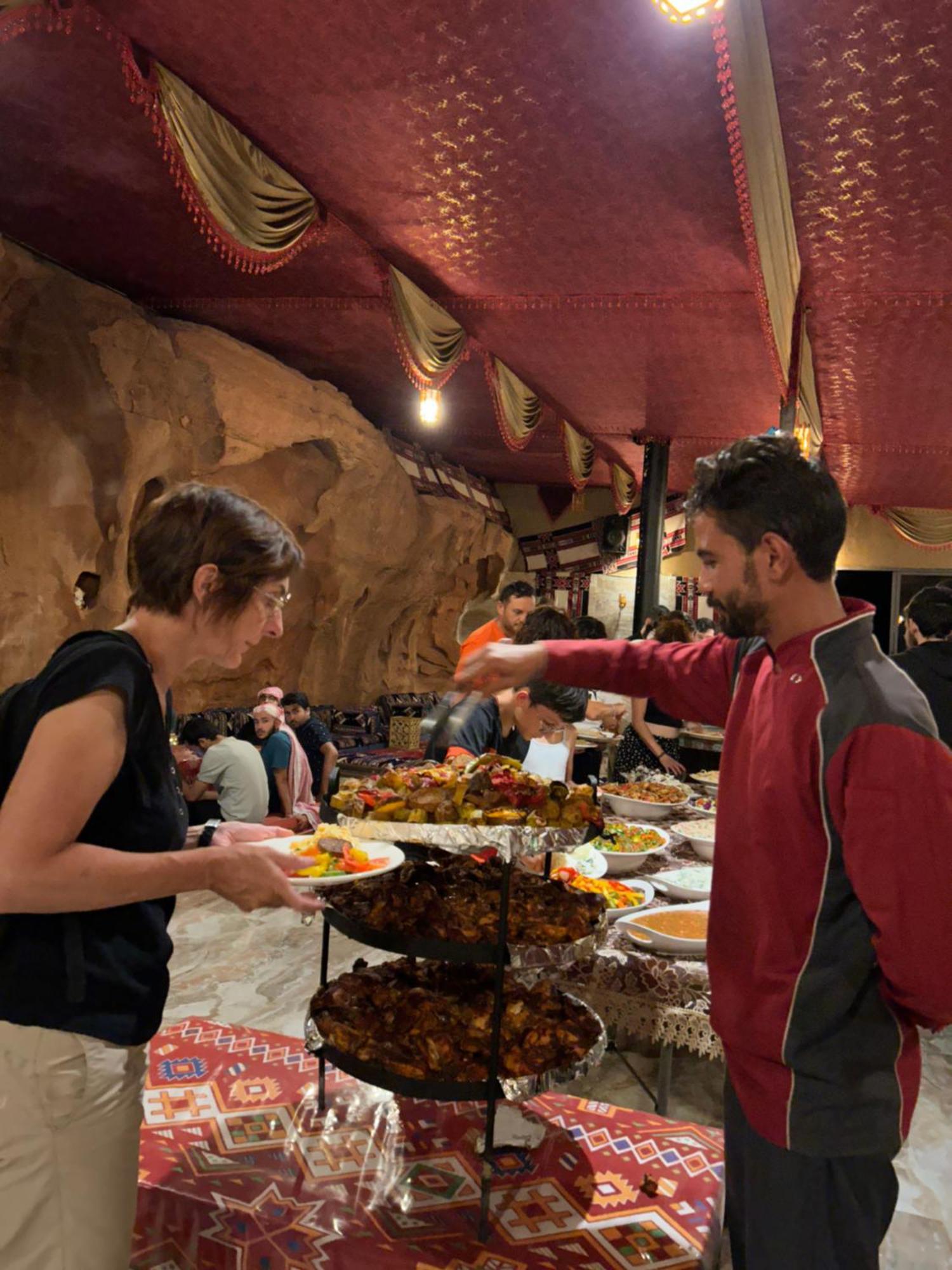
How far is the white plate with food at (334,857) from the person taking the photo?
1648mm

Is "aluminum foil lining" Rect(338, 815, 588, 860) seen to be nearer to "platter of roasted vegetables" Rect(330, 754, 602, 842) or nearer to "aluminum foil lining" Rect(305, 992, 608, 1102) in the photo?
"platter of roasted vegetables" Rect(330, 754, 602, 842)

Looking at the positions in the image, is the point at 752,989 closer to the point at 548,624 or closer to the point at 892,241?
the point at 548,624

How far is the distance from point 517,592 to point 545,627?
1.62 m

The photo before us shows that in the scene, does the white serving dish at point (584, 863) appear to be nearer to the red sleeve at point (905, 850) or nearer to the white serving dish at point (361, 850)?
the white serving dish at point (361, 850)

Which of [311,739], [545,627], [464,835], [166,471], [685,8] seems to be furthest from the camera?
[311,739]

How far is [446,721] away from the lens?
101 inches

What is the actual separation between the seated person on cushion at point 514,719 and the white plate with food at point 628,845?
408mm

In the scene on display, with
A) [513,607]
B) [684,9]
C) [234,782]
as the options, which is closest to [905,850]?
[684,9]

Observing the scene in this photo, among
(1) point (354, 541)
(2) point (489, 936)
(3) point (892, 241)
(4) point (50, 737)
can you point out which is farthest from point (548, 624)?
(1) point (354, 541)

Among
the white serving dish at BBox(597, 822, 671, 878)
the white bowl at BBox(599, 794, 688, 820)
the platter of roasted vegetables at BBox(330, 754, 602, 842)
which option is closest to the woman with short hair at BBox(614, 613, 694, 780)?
the white bowl at BBox(599, 794, 688, 820)

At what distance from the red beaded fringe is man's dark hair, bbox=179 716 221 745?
187 inches

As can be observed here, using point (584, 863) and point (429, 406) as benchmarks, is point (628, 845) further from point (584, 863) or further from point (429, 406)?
point (429, 406)

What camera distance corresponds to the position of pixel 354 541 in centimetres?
935

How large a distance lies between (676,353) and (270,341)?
10.6 ft
